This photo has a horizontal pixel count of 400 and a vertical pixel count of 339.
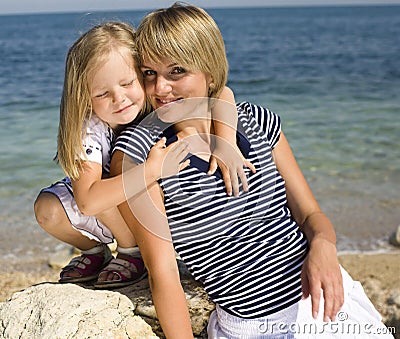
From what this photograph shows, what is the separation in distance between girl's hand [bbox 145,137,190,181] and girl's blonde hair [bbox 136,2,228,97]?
12.1 inches

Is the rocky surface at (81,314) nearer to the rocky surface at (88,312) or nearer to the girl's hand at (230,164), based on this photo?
the rocky surface at (88,312)

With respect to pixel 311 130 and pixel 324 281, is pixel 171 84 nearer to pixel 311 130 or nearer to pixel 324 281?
pixel 324 281

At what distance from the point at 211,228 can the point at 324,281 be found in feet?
1.48

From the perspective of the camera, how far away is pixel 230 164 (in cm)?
227

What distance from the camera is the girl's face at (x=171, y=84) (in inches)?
90.0

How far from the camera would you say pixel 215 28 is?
2322 millimetres

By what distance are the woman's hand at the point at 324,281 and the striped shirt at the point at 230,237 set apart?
0.31ft

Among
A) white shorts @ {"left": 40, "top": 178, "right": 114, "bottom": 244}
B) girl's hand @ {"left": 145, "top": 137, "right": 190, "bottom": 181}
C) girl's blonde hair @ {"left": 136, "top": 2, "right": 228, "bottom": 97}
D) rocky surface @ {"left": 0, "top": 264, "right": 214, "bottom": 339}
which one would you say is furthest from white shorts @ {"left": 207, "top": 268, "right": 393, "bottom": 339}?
girl's blonde hair @ {"left": 136, "top": 2, "right": 228, "bottom": 97}

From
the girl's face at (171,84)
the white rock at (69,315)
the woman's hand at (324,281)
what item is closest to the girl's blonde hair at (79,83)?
the girl's face at (171,84)

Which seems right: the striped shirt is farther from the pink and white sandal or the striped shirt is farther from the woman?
the pink and white sandal

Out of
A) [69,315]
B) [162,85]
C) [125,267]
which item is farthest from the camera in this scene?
[125,267]

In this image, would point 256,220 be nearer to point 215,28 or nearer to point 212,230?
point 212,230

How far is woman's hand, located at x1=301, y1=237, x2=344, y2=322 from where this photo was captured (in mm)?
2156

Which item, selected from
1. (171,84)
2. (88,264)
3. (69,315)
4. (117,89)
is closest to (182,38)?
(171,84)
